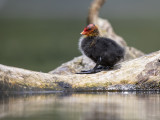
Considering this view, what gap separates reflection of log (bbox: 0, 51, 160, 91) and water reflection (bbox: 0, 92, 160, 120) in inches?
9.0

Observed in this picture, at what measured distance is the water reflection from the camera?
3.56 metres

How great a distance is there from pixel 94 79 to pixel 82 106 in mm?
1602

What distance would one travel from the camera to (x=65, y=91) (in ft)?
18.2

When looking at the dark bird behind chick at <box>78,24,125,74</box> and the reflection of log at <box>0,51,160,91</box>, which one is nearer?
the reflection of log at <box>0,51,160,91</box>

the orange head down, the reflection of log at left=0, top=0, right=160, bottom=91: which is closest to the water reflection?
the reflection of log at left=0, top=0, right=160, bottom=91

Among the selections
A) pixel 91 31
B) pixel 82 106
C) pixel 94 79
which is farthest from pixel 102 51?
pixel 82 106

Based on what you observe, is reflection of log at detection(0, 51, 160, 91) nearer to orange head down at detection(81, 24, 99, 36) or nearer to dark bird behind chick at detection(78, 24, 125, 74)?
dark bird behind chick at detection(78, 24, 125, 74)

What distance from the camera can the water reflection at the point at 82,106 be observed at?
11.7 ft

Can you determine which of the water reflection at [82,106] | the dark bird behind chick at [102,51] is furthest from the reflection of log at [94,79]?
the dark bird behind chick at [102,51]

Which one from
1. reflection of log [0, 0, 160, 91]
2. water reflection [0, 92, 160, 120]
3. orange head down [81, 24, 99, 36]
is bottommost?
water reflection [0, 92, 160, 120]

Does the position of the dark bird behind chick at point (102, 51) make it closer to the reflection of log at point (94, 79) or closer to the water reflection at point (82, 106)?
the reflection of log at point (94, 79)

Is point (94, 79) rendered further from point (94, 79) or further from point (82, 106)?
point (82, 106)

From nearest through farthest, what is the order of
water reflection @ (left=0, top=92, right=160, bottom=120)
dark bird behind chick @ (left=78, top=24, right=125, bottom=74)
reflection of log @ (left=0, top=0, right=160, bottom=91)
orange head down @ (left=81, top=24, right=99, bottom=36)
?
water reflection @ (left=0, top=92, right=160, bottom=120)
reflection of log @ (left=0, top=0, right=160, bottom=91)
dark bird behind chick @ (left=78, top=24, right=125, bottom=74)
orange head down @ (left=81, top=24, right=99, bottom=36)

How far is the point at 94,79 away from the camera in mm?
5738
